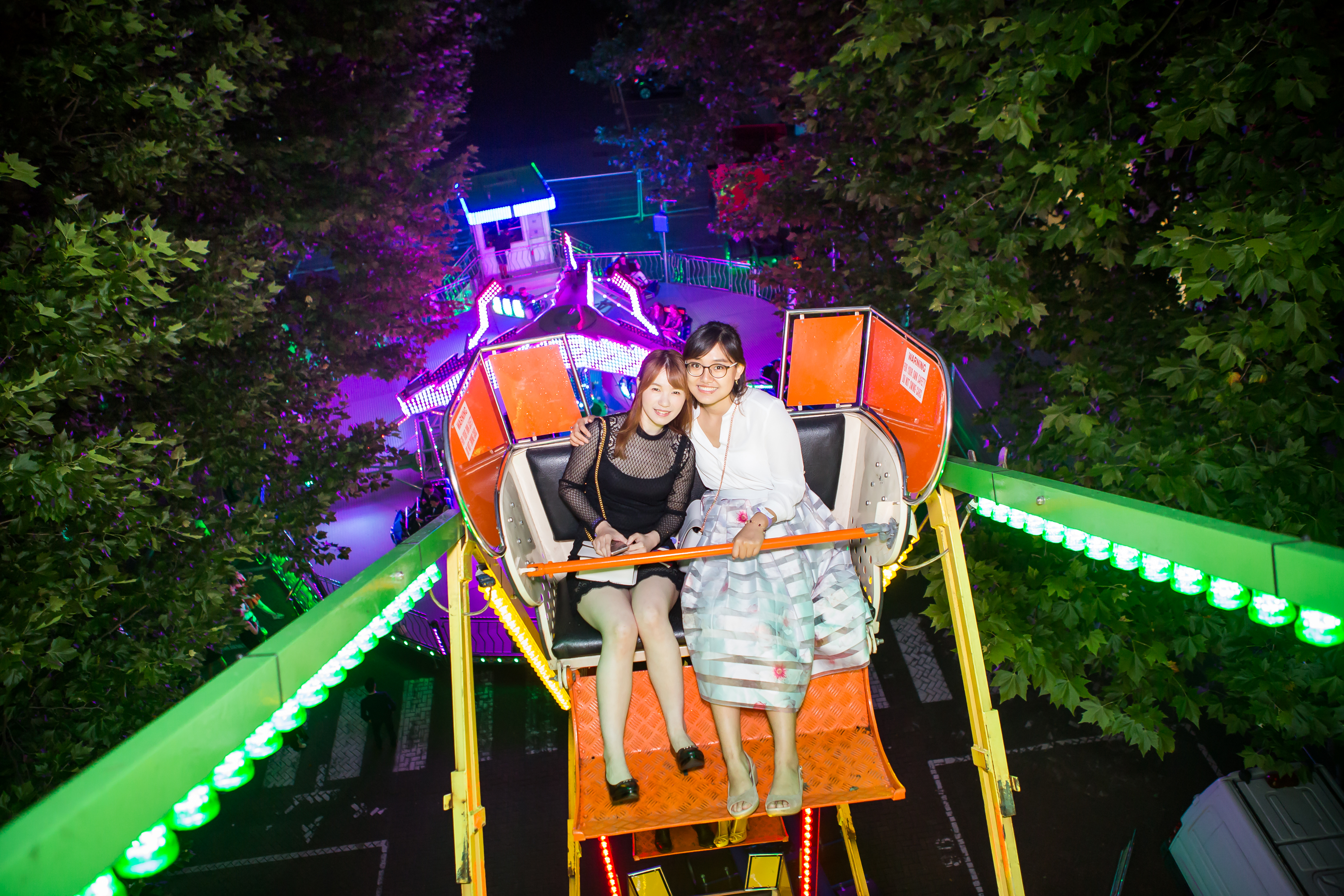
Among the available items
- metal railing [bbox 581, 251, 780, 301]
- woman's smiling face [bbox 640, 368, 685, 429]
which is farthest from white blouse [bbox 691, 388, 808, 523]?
metal railing [bbox 581, 251, 780, 301]

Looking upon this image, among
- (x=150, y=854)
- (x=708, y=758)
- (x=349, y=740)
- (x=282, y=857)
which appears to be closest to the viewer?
(x=150, y=854)

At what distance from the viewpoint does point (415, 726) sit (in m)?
6.64

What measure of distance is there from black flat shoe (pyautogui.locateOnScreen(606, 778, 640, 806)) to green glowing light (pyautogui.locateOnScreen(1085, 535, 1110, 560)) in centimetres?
199

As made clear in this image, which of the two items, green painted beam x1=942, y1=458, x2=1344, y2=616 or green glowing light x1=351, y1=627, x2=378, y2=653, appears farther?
green glowing light x1=351, y1=627, x2=378, y2=653

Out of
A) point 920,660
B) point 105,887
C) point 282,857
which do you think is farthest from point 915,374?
point 282,857

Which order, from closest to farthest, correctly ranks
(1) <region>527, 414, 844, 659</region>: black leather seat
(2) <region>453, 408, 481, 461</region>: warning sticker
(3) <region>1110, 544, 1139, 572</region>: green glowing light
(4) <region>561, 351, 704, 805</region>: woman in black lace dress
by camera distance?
1. (3) <region>1110, 544, 1139, 572</region>: green glowing light
2. (4) <region>561, 351, 704, 805</region>: woman in black lace dress
3. (2) <region>453, 408, 481, 461</region>: warning sticker
4. (1) <region>527, 414, 844, 659</region>: black leather seat

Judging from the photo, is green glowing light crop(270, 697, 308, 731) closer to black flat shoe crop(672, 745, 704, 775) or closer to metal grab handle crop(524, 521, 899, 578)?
metal grab handle crop(524, 521, 899, 578)

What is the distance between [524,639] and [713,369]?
1.54 m

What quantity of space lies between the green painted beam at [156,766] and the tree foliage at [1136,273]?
3.30m

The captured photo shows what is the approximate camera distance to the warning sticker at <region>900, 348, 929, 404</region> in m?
3.39

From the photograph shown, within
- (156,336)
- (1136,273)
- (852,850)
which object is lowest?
(852,850)

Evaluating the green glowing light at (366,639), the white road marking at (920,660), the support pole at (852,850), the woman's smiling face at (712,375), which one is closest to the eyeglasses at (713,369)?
the woman's smiling face at (712,375)

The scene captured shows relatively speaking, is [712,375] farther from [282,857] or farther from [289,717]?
[282,857]

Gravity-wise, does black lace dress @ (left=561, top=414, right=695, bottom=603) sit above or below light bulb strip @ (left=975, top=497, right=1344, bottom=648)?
above
